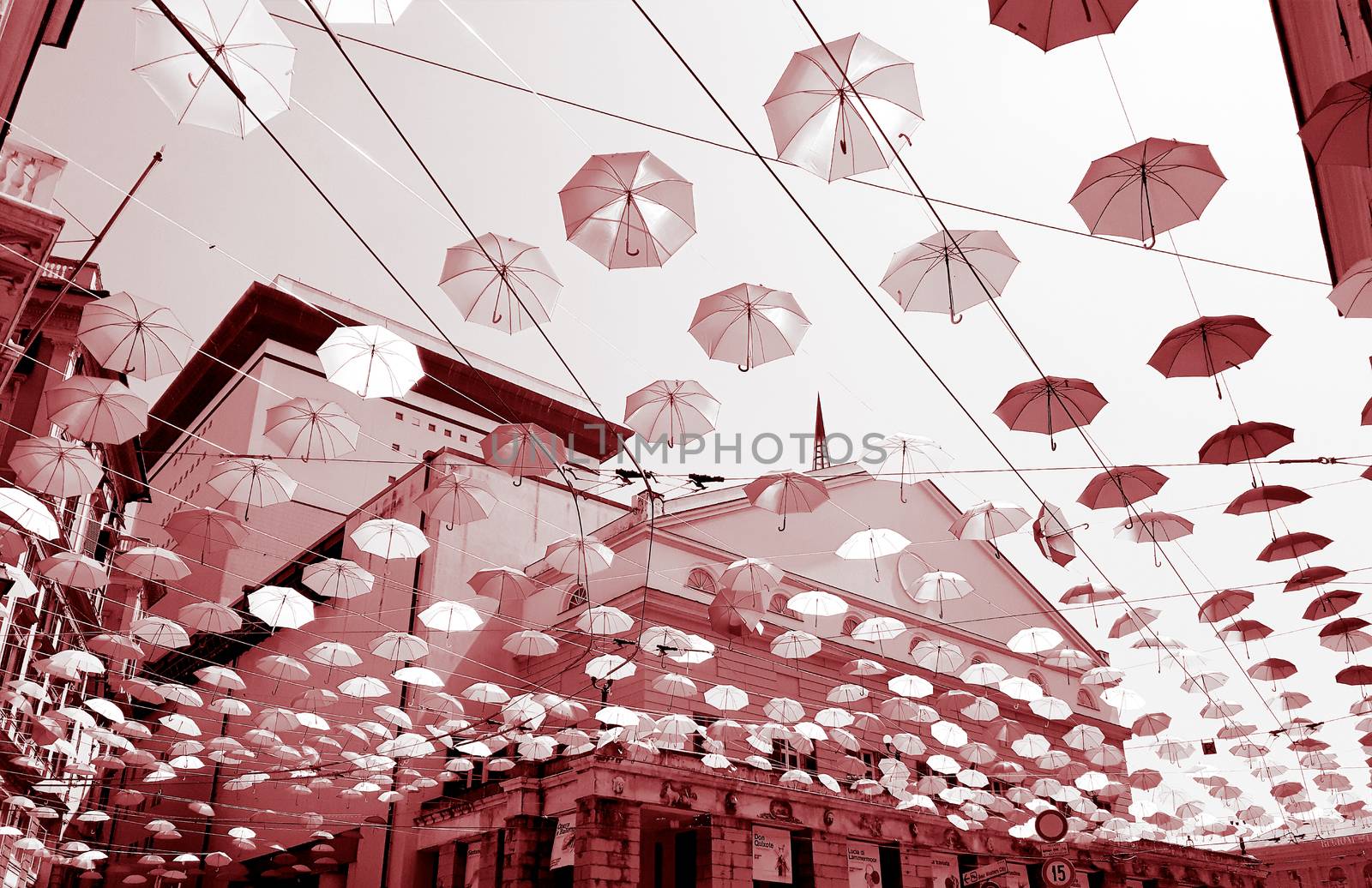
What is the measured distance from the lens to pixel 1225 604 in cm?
1522

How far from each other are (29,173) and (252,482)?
11.6m

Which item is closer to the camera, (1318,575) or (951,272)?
(951,272)

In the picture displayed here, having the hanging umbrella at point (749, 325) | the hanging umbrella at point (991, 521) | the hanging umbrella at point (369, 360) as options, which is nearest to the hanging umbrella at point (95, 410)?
the hanging umbrella at point (369, 360)

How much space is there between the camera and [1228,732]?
2206 cm

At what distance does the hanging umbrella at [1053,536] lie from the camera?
15023 mm

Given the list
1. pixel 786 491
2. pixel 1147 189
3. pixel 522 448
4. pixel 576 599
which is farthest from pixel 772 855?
pixel 1147 189

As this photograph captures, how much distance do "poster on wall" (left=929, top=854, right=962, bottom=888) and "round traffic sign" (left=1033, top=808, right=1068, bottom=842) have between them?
16.4 metres

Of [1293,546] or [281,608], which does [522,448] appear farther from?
[1293,546]

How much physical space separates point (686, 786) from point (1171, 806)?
17488 millimetres

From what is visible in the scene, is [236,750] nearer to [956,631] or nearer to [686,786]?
[686,786]


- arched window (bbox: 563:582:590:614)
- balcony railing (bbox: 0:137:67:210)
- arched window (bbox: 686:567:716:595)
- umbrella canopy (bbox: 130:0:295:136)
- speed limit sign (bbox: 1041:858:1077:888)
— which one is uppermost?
balcony railing (bbox: 0:137:67:210)

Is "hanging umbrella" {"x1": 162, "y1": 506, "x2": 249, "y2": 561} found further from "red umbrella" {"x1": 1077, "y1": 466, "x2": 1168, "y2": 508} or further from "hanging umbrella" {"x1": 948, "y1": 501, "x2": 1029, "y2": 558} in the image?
"red umbrella" {"x1": 1077, "y1": 466, "x2": 1168, "y2": 508}

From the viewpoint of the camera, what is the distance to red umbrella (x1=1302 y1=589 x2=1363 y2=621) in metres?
15.3

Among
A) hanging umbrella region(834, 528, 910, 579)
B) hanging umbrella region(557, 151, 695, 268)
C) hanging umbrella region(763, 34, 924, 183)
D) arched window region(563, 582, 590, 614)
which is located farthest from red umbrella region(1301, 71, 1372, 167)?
arched window region(563, 582, 590, 614)
